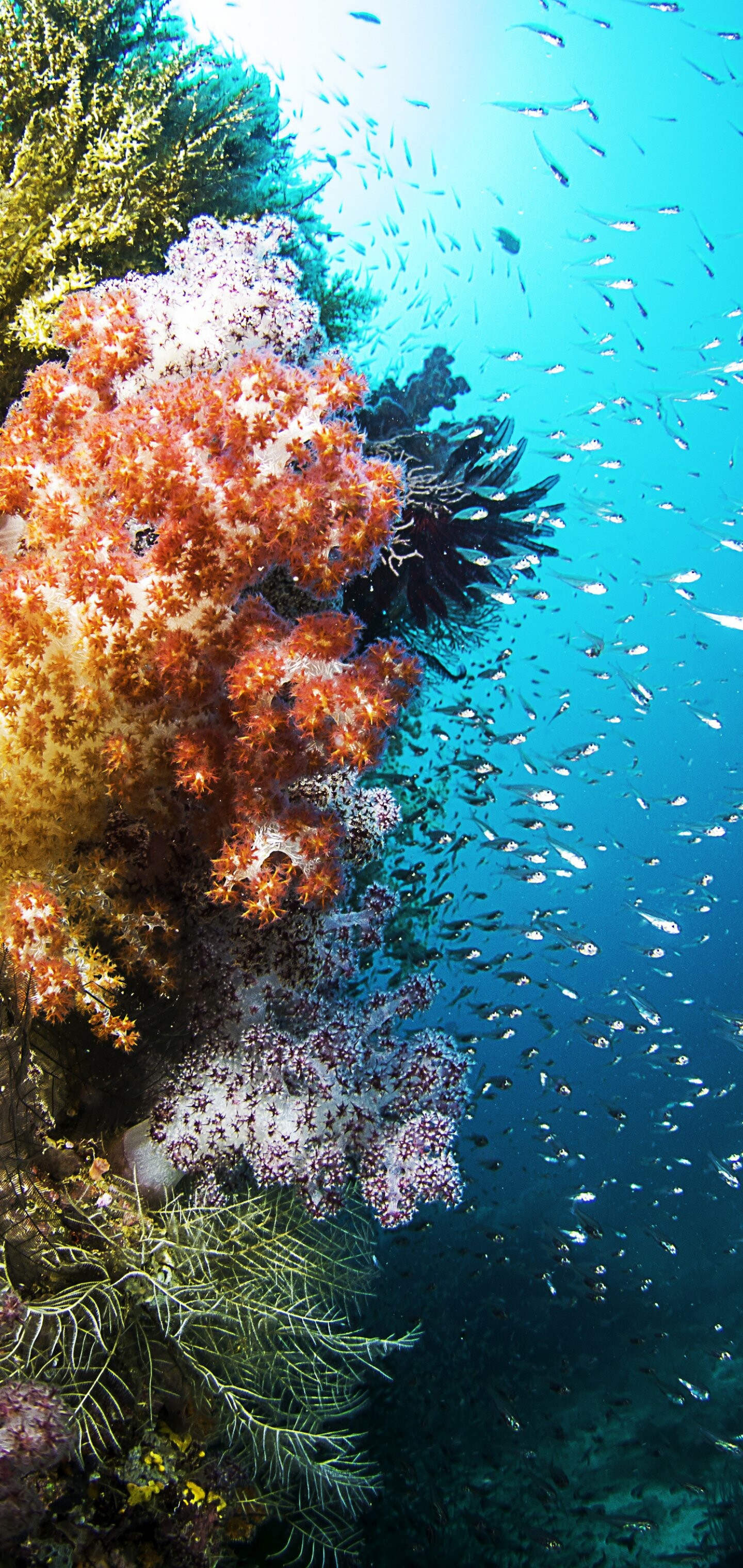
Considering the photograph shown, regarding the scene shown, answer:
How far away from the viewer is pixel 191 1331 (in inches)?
115

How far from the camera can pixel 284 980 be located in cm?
320

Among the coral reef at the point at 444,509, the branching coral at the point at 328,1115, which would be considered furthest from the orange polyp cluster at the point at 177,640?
the coral reef at the point at 444,509

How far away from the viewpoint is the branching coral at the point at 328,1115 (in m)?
2.96

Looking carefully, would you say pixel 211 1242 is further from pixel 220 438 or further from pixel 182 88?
pixel 182 88

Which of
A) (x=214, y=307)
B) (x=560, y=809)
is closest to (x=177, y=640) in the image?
(x=214, y=307)

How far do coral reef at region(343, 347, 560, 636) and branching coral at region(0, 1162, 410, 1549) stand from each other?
12.7ft

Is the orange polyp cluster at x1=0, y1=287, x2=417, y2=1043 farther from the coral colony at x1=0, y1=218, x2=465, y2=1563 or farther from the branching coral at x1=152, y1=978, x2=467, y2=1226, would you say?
the branching coral at x1=152, y1=978, x2=467, y2=1226

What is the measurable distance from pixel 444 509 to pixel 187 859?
323 centimetres

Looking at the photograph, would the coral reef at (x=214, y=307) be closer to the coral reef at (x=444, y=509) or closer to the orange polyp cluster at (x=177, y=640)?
the orange polyp cluster at (x=177, y=640)

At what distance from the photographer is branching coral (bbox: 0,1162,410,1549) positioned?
2.61m

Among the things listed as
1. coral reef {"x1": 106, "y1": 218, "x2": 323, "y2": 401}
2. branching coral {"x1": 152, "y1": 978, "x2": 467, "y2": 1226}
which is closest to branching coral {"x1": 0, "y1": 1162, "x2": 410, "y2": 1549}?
branching coral {"x1": 152, "y1": 978, "x2": 467, "y2": 1226}

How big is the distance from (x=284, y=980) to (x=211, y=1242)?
47.1 inches

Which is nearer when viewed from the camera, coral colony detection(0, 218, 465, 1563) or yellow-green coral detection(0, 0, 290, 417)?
coral colony detection(0, 218, 465, 1563)

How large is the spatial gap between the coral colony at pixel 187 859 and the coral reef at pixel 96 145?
0.77m
